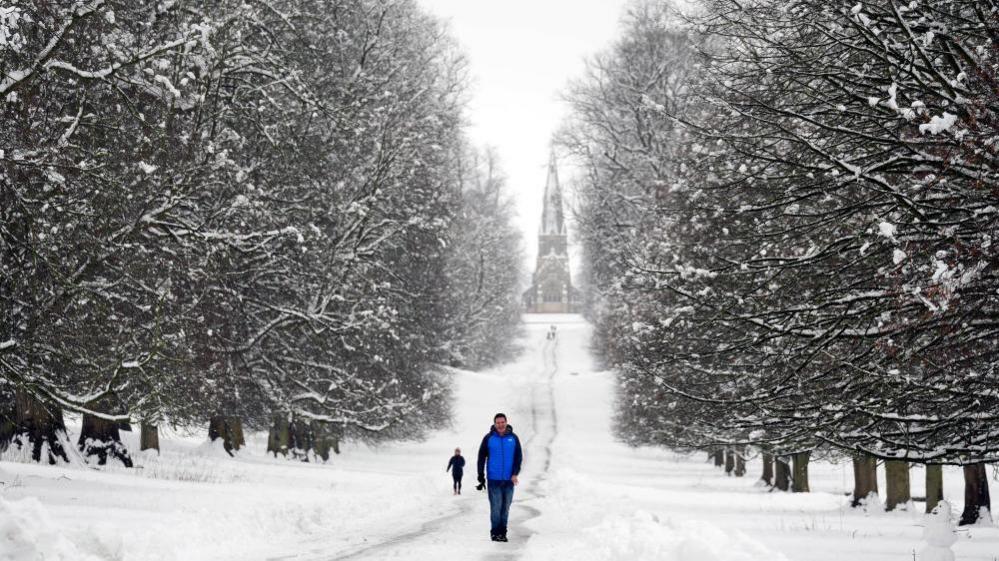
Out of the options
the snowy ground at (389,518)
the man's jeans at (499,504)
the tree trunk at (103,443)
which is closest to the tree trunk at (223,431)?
the snowy ground at (389,518)

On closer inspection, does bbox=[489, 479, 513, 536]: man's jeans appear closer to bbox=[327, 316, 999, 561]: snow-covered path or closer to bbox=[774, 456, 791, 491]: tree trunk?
bbox=[327, 316, 999, 561]: snow-covered path

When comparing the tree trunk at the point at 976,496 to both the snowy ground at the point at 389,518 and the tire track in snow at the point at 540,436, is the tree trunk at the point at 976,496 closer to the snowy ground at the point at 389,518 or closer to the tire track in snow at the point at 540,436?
the snowy ground at the point at 389,518

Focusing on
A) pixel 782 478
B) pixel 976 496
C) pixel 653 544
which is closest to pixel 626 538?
pixel 653 544

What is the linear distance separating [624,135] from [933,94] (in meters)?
20.8

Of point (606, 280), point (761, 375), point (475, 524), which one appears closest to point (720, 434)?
point (475, 524)

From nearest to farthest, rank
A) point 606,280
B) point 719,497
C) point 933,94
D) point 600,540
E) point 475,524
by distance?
point 933,94
point 600,540
point 475,524
point 719,497
point 606,280

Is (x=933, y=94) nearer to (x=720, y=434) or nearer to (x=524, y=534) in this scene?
(x=524, y=534)

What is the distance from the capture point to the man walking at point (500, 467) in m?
13.7

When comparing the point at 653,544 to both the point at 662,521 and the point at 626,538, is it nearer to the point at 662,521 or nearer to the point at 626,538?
the point at 626,538

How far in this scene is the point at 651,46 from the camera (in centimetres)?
2836

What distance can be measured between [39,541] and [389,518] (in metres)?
8.06

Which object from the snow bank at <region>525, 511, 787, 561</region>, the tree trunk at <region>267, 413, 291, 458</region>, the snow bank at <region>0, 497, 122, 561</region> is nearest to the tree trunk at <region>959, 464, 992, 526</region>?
the snow bank at <region>525, 511, 787, 561</region>

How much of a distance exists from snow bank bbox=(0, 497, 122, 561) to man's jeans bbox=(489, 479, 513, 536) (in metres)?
5.11

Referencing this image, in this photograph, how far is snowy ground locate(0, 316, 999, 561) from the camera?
1002 centimetres
